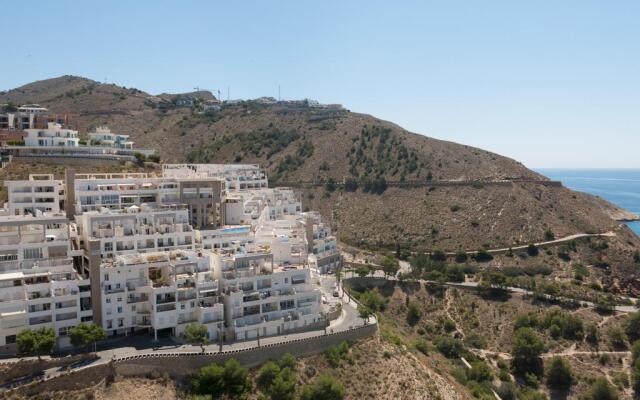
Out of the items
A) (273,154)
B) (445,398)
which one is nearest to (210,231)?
(445,398)

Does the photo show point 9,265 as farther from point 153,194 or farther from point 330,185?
point 330,185

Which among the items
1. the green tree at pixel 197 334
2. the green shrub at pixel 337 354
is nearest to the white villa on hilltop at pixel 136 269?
the green tree at pixel 197 334

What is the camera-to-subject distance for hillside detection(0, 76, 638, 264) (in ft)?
295

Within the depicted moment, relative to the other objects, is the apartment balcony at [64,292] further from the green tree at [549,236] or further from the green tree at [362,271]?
the green tree at [549,236]

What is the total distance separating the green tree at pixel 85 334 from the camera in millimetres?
35750

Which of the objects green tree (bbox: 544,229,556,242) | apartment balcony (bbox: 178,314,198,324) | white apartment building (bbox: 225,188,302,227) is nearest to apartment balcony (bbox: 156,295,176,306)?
apartment balcony (bbox: 178,314,198,324)

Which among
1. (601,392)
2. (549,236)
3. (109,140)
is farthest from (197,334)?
(549,236)

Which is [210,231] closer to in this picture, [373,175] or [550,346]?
[550,346]

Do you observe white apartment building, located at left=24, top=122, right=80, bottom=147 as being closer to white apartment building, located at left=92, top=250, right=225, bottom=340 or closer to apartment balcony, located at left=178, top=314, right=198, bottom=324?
white apartment building, located at left=92, top=250, right=225, bottom=340

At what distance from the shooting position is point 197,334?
125ft

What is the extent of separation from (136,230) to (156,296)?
790cm

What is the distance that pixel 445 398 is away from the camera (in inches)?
1708

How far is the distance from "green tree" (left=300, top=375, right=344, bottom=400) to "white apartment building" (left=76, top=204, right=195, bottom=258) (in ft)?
51.1

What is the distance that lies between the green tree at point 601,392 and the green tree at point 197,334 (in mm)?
34842
